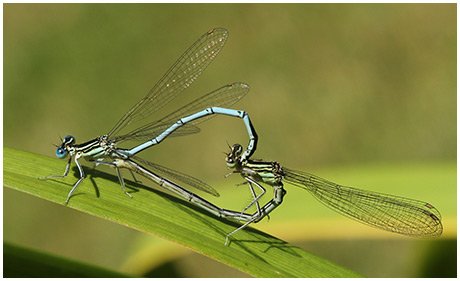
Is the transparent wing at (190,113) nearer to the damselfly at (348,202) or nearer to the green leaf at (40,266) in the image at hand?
the damselfly at (348,202)

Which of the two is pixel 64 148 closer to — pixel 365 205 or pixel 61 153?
pixel 61 153

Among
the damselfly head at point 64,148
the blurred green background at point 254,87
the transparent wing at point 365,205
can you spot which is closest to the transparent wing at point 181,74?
the damselfly head at point 64,148

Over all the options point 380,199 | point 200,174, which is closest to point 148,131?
point 380,199

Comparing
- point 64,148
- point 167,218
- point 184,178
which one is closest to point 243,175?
point 184,178

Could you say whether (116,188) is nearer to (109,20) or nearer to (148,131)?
(148,131)

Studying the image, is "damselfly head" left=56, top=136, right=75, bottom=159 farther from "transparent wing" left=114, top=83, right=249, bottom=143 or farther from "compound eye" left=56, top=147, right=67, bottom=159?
"transparent wing" left=114, top=83, right=249, bottom=143

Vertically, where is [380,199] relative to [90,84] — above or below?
below

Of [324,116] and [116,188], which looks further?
[324,116]

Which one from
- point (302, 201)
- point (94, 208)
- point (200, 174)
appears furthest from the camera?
point (200, 174)
